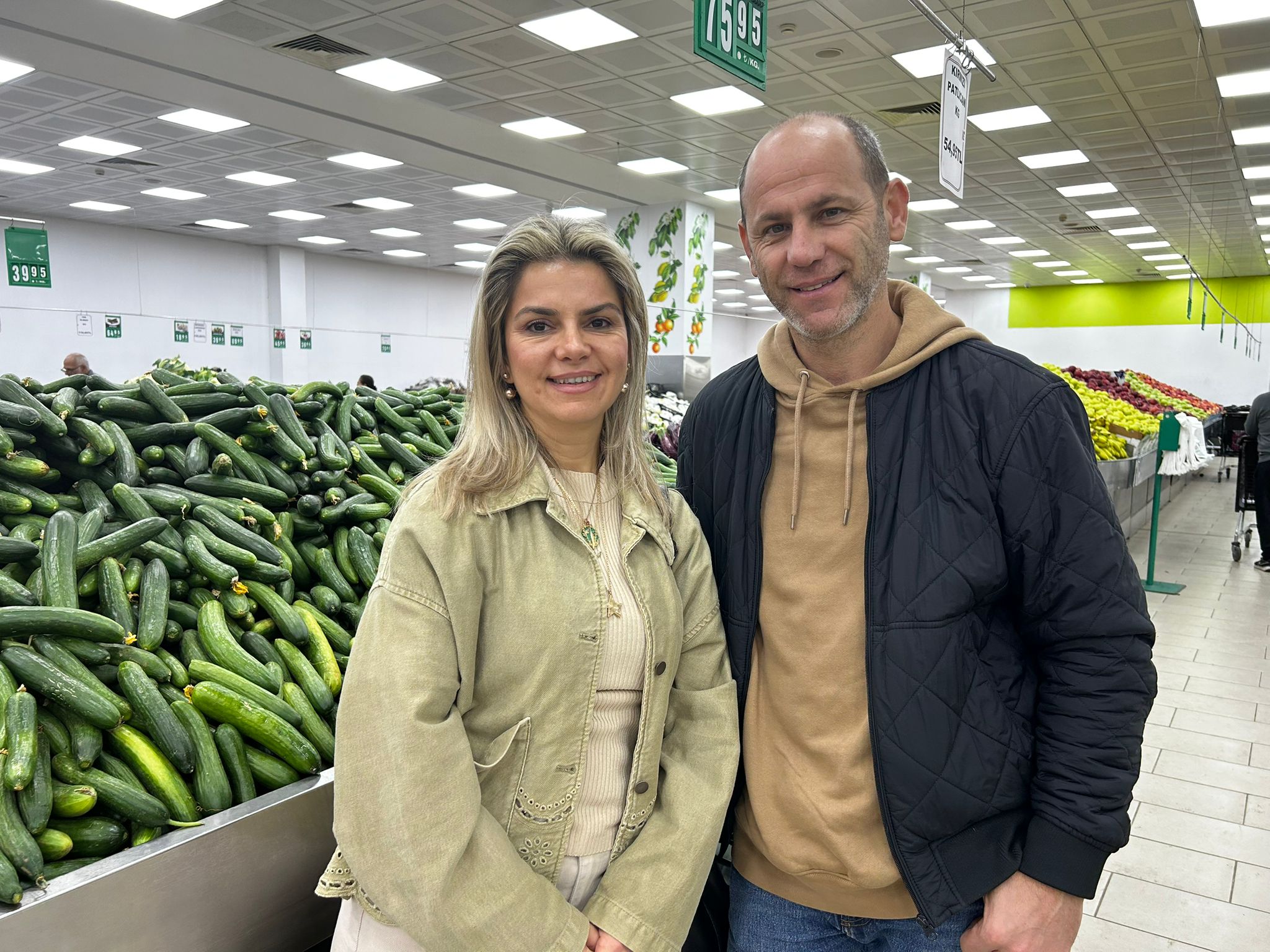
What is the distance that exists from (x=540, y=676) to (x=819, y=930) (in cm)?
60

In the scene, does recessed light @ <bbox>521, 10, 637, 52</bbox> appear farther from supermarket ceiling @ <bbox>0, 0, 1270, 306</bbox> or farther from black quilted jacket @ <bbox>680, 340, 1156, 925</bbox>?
black quilted jacket @ <bbox>680, 340, 1156, 925</bbox>

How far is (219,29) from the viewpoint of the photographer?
21.0ft

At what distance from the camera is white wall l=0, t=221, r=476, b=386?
38.0 ft

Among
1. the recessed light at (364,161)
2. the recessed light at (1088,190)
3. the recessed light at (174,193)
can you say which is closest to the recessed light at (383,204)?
the recessed light at (364,161)

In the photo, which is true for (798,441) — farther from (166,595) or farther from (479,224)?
(479,224)

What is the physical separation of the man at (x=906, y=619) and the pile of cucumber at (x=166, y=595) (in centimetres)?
73

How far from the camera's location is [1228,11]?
5977 mm

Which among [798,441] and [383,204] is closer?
[798,441]

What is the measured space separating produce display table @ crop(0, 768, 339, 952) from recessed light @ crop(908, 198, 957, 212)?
37.2 ft

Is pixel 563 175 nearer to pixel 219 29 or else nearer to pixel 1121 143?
pixel 219 29

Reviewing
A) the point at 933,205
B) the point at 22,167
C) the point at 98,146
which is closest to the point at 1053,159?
the point at 933,205

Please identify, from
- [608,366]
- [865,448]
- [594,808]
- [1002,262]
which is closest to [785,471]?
[865,448]

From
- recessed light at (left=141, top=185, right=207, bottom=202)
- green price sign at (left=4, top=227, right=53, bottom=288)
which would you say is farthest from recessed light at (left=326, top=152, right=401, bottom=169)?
recessed light at (left=141, top=185, right=207, bottom=202)

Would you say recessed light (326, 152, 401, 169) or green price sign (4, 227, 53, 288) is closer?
green price sign (4, 227, 53, 288)
